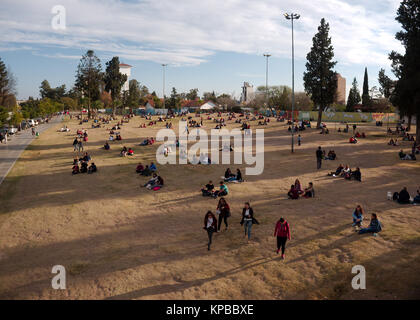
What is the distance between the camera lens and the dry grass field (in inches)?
333

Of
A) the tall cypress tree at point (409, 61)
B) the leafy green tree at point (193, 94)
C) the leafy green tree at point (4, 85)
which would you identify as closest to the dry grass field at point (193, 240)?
the tall cypress tree at point (409, 61)

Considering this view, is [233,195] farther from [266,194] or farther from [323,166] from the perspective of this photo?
[323,166]

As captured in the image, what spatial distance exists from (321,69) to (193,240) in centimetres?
4072

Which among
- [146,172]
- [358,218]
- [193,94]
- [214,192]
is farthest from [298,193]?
[193,94]

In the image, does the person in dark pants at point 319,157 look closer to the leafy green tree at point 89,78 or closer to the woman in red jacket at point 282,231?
the woman in red jacket at point 282,231

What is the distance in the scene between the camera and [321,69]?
147 ft

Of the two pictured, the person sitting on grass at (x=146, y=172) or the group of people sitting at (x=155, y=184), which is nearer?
the group of people sitting at (x=155, y=184)

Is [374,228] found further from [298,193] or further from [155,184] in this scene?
[155,184]

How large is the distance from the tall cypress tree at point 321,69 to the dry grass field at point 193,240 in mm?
24440

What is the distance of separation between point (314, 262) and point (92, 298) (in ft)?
21.4

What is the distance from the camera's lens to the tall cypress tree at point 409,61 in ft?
92.1
